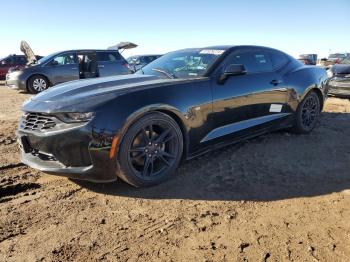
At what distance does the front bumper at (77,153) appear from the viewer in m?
3.14

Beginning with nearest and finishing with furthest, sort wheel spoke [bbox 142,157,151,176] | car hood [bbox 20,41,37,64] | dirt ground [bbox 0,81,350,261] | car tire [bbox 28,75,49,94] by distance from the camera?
dirt ground [bbox 0,81,350,261], wheel spoke [bbox 142,157,151,176], car tire [bbox 28,75,49,94], car hood [bbox 20,41,37,64]

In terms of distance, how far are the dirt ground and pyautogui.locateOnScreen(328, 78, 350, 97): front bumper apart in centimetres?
516

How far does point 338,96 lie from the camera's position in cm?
927

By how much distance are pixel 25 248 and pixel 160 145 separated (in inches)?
63.5

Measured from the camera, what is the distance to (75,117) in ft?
10.5

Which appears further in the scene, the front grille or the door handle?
the door handle

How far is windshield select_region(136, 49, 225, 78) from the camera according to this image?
4223 millimetres

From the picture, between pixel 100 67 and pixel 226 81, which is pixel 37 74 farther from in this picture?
pixel 226 81

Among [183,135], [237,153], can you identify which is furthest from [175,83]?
[237,153]

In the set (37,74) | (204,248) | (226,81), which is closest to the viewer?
(204,248)

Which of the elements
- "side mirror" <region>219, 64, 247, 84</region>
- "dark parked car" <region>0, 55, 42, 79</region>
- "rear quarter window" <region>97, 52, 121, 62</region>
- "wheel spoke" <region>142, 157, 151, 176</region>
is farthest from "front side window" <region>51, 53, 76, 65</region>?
"wheel spoke" <region>142, 157, 151, 176</region>

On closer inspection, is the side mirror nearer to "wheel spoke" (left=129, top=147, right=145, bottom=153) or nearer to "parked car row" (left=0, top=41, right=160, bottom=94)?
"wheel spoke" (left=129, top=147, right=145, bottom=153)

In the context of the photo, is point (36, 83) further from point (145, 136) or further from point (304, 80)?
point (145, 136)

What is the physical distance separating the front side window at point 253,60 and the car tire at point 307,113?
96cm
